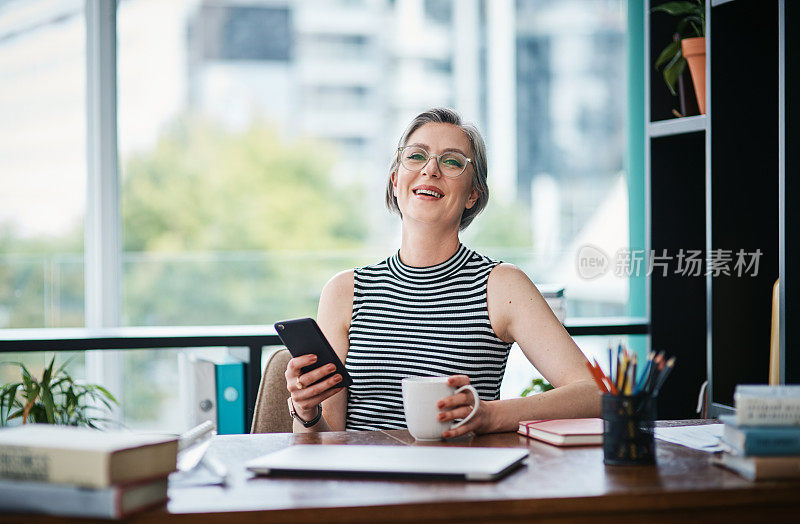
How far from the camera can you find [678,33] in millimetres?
2393

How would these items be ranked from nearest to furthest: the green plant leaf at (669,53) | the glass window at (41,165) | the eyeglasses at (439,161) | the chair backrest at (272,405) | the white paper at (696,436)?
the white paper at (696,436) → the eyeglasses at (439,161) → the chair backrest at (272,405) → the green plant leaf at (669,53) → the glass window at (41,165)

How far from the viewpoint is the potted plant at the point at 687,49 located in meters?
2.25

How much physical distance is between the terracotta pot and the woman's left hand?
53.9 inches

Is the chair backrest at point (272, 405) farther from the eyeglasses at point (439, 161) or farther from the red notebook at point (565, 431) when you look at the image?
the red notebook at point (565, 431)

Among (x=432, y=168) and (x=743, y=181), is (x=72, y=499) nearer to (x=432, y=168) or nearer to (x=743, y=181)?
(x=432, y=168)

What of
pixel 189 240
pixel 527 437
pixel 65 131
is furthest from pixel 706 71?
pixel 189 240

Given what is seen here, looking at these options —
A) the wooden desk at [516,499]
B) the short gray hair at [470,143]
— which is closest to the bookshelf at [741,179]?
the short gray hair at [470,143]

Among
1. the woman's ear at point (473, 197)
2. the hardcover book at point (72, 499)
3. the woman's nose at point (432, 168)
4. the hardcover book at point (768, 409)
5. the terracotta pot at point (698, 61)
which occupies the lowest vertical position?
the hardcover book at point (72, 499)

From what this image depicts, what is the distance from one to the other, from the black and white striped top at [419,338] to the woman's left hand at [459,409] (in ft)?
1.18

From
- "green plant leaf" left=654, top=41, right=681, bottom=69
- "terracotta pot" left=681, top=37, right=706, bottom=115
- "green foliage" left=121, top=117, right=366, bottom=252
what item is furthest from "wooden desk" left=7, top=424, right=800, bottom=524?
"green foliage" left=121, top=117, right=366, bottom=252

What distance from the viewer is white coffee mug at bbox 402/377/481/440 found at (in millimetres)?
1233

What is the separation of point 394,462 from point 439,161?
2.79 ft

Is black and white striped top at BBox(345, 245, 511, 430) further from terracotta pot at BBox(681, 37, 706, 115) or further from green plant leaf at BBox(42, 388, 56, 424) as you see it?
green plant leaf at BBox(42, 388, 56, 424)

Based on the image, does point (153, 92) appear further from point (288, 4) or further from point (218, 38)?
point (288, 4)
